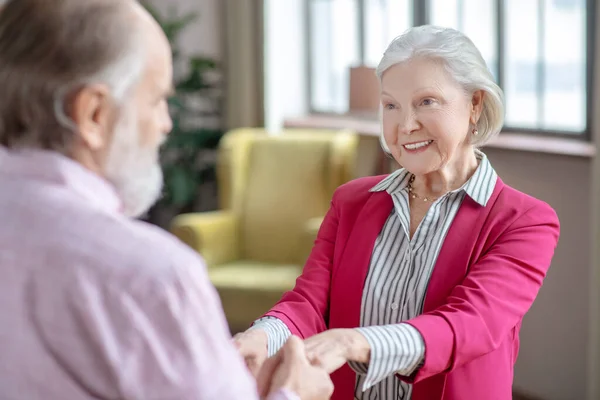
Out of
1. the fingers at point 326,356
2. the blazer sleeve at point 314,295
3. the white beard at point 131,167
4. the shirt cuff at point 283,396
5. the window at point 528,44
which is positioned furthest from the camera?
the window at point 528,44

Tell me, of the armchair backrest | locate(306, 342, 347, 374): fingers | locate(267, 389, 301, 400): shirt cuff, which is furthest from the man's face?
the armchair backrest

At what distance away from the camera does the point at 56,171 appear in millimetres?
1070

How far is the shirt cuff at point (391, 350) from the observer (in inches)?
63.3

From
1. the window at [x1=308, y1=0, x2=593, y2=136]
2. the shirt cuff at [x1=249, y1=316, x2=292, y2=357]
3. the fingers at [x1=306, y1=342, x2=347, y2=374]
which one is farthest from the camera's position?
the window at [x1=308, y1=0, x2=593, y2=136]

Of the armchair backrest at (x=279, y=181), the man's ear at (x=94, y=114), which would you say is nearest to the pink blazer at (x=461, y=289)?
the man's ear at (x=94, y=114)

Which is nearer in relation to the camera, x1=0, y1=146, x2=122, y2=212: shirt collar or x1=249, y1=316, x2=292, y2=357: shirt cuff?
x1=0, y1=146, x2=122, y2=212: shirt collar

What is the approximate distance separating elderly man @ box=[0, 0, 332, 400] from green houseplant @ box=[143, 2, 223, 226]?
164 inches

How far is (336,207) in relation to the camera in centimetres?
205

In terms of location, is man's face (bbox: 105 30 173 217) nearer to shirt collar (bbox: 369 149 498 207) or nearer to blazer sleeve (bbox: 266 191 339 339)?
blazer sleeve (bbox: 266 191 339 339)

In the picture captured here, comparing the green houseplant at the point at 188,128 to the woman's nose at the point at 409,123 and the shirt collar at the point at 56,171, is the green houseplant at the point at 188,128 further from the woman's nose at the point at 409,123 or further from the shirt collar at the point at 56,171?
the shirt collar at the point at 56,171

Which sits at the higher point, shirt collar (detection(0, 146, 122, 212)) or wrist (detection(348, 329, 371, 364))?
shirt collar (detection(0, 146, 122, 212))

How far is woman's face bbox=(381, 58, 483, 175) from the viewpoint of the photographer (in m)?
1.87

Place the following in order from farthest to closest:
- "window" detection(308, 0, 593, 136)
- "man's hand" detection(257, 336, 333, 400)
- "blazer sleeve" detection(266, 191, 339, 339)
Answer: "window" detection(308, 0, 593, 136) → "blazer sleeve" detection(266, 191, 339, 339) → "man's hand" detection(257, 336, 333, 400)

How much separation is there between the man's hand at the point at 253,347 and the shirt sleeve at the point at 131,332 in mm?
663
